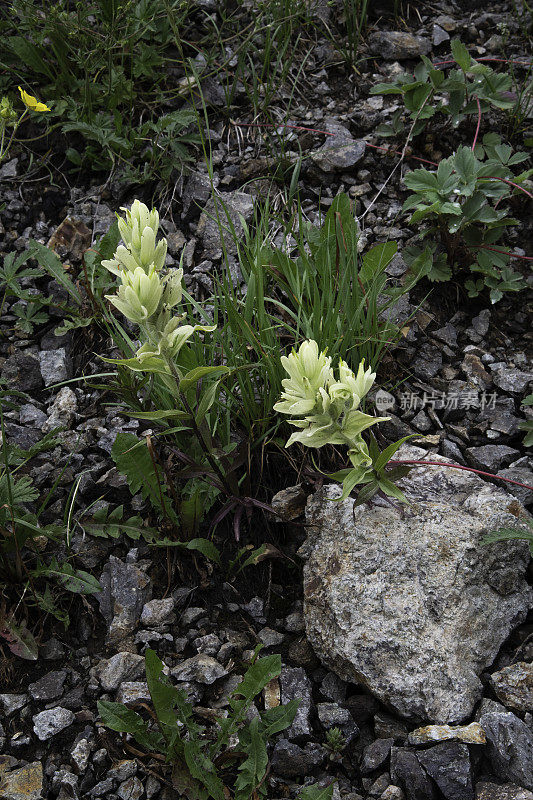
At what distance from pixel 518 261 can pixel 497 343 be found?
0.46m

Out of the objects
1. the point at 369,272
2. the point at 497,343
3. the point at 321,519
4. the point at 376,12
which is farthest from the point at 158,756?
the point at 376,12

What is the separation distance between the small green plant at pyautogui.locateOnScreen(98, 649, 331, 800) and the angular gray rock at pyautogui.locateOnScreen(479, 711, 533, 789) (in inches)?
19.7

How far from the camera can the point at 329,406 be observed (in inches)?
77.9

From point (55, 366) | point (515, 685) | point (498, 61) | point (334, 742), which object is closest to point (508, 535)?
point (515, 685)

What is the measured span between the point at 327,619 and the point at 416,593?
0.30 m

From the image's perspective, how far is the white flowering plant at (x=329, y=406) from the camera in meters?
1.92

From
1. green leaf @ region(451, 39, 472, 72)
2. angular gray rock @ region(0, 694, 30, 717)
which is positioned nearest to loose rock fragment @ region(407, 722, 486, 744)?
angular gray rock @ region(0, 694, 30, 717)

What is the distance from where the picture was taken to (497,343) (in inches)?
121

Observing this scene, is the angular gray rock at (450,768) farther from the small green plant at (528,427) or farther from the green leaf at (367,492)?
the small green plant at (528,427)

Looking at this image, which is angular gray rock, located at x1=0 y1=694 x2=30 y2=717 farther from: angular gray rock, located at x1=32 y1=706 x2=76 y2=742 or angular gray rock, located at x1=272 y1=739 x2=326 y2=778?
angular gray rock, located at x1=272 y1=739 x2=326 y2=778

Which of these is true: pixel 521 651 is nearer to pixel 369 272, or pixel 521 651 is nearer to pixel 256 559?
pixel 256 559

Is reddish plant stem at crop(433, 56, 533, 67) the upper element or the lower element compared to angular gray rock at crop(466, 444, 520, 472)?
upper

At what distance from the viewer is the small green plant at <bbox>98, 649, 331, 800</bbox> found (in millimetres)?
1875

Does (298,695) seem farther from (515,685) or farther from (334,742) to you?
(515,685)
